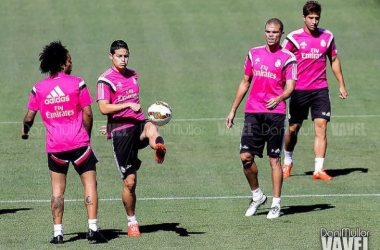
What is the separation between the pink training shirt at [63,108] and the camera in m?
9.58

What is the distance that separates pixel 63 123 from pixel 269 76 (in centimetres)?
→ 297

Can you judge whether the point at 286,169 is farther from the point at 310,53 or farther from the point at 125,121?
the point at 125,121

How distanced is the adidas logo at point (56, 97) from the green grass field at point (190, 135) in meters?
1.61

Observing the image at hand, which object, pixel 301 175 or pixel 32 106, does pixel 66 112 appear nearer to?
pixel 32 106

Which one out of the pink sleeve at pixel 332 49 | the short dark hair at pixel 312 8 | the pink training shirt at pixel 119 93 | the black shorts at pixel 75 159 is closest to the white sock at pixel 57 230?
the black shorts at pixel 75 159

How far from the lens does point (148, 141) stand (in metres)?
10.4

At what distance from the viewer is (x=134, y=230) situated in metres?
10.1

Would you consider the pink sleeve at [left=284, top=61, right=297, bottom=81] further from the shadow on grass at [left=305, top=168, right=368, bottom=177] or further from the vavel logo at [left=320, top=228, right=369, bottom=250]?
the shadow on grass at [left=305, top=168, right=368, bottom=177]

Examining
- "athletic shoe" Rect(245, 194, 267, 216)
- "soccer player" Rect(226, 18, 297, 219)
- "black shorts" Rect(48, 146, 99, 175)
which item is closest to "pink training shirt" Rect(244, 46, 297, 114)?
"soccer player" Rect(226, 18, 297, 219)

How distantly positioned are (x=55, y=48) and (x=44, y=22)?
15205 mm

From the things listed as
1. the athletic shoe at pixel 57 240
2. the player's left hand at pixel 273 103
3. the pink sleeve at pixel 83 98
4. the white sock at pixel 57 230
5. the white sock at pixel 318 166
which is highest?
the pink sleeve at pixel 83 98

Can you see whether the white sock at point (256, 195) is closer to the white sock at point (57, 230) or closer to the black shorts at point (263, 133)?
the black shorts at point (263, 133)

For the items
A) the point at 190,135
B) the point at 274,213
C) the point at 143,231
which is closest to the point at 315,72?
the point at 274,213

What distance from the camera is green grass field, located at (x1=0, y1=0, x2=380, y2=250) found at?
10508 millimetres
